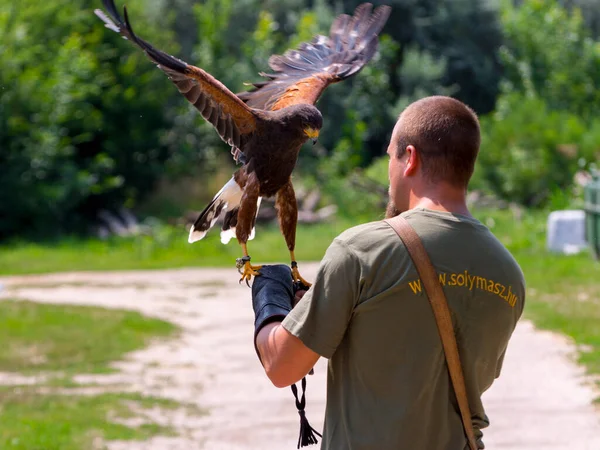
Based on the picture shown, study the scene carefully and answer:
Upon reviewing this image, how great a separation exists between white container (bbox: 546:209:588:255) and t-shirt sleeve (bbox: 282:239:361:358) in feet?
41.6

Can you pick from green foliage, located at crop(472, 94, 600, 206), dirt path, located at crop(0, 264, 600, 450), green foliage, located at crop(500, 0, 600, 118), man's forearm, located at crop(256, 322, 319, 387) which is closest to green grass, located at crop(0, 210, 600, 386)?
green foliage, located at crop(472, 94, 600, 206)

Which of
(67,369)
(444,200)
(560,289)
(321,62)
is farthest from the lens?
(560,289)

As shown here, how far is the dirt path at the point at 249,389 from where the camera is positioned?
21.0 feet

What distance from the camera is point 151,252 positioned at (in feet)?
58.3

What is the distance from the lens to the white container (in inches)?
575

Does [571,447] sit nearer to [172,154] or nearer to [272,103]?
[272,103]

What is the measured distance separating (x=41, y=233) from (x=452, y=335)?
60.7ft

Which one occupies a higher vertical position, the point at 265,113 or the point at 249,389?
the point at 265,113

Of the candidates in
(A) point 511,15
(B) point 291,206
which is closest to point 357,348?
(B) point 291,206

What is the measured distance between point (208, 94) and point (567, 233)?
447 inches

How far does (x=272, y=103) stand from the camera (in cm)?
456

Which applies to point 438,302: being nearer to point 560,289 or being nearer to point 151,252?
point 560,289

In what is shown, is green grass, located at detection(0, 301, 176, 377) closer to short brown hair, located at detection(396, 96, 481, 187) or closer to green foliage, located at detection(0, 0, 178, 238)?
short brown hair, located at detection(396, 96, 481, 187)

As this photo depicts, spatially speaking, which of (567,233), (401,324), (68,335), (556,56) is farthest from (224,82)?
(401,324)
